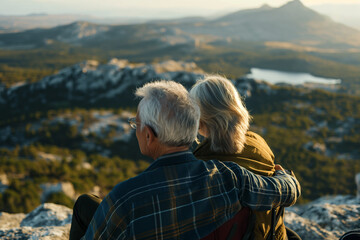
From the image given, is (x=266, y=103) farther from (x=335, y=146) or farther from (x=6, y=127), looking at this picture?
(x=6, y=127)

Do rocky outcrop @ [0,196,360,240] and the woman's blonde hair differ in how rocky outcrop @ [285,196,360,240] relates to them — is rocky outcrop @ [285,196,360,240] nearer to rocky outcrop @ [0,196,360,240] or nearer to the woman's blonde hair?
rocky outcrop @ [0,196,360,240]

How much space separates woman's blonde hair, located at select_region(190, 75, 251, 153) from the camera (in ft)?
7.24

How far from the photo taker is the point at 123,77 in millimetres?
40719

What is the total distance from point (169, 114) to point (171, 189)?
474 millimetres

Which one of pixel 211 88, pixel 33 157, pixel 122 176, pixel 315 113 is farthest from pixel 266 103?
pixel 211 88

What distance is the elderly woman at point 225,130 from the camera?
7.23 ft

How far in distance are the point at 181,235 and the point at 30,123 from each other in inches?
1170

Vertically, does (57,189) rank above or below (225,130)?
below

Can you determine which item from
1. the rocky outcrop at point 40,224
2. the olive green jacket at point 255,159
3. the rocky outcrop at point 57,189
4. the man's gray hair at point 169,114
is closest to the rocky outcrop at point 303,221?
the rocky outcrop at point 40,224

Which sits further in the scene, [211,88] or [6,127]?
[6,127]

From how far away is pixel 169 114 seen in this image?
5.50 feet

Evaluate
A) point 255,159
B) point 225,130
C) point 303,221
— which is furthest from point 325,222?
point 225,130

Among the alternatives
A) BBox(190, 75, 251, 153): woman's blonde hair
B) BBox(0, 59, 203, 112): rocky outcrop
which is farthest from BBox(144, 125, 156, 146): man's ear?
→ BBox(0, 59, 203, 112): rocky outcrop

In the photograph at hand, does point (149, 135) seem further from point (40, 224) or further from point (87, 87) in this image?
point (87, 87)
